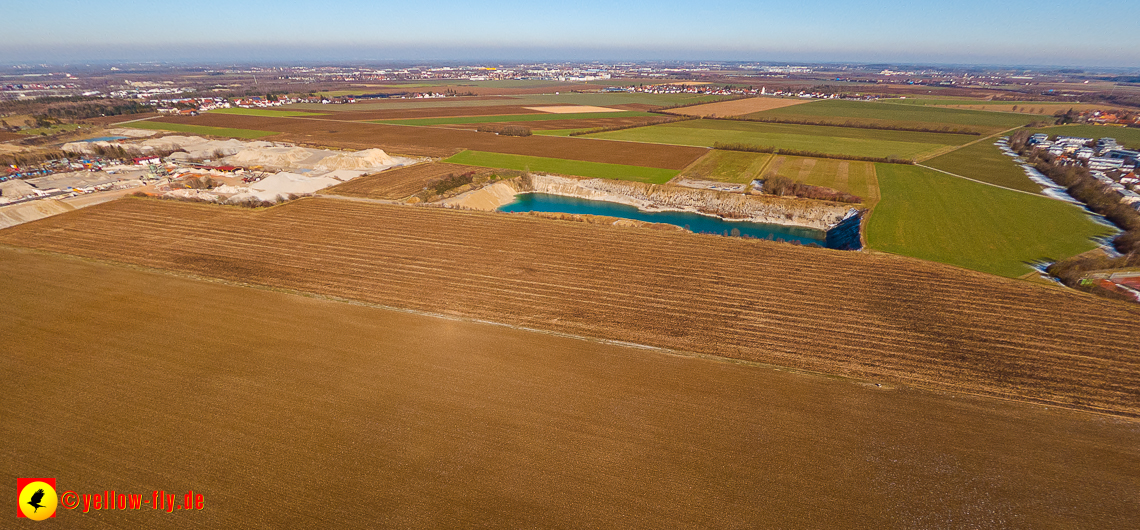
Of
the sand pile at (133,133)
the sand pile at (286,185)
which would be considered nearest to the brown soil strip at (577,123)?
the sand pile at (286,185)

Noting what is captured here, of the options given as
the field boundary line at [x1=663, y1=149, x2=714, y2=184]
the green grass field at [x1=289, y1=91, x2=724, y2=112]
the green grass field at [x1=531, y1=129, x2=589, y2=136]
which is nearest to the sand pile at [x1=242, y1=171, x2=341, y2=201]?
the field boundary line at [x1=663, y1=149, x2=714, y2=184]

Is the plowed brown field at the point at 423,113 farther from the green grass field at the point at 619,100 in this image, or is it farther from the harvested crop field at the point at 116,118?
the harvested crop field at the point at 116,118

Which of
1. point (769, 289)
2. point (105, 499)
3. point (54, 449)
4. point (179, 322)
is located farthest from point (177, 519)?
point (769, 289)

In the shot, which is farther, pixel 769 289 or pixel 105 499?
pixel 769 289

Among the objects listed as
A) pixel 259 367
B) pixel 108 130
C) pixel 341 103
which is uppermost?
pixel 341 103

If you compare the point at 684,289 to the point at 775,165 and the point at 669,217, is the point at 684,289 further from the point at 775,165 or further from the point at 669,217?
the point at 775,165

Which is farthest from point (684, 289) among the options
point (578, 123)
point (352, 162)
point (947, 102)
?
point (947, 102)

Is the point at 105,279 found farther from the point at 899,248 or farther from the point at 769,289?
the point at 899,248
